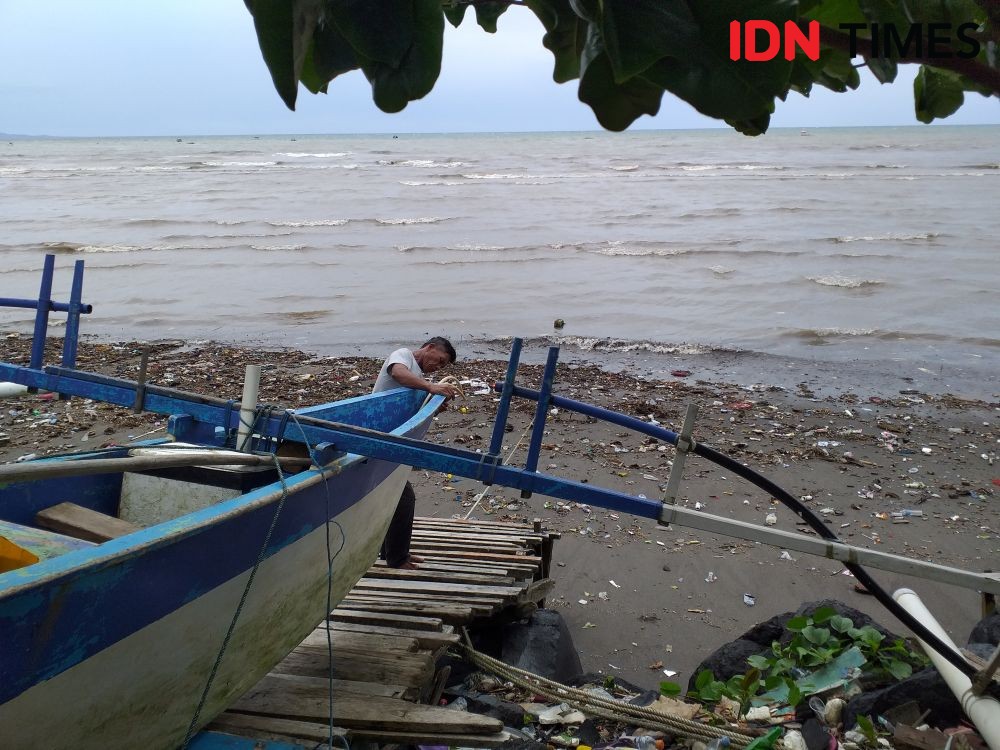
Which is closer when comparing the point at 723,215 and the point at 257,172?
the point at 723,215

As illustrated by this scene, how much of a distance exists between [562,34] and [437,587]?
3676 millimetres

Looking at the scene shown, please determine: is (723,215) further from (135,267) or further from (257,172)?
(257,172)

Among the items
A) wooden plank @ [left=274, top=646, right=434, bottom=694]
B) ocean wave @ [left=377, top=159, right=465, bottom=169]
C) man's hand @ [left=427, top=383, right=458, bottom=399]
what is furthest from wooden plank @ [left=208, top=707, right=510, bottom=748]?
ocean wave @ [left=377, top=159, right=465, bottom=169]

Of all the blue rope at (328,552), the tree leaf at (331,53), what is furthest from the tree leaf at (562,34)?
the blue rope at (328,552)

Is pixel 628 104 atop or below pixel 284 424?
atop

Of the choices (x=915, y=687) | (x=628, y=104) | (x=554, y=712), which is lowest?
(x=554, y=712)

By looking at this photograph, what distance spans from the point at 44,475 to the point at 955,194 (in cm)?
3245

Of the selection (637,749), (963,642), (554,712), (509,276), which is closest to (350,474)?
(554,712)

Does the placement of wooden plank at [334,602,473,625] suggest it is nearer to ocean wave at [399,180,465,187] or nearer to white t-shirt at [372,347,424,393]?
white t-shirt at [372,347,424,393]

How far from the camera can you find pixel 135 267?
1723cm

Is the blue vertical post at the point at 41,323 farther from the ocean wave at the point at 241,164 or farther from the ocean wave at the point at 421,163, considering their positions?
the ocean wave at the point at 241,164

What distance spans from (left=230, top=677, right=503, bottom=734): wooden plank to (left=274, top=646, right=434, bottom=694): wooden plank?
0.46 feet

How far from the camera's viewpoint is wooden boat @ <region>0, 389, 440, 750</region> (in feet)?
7.83

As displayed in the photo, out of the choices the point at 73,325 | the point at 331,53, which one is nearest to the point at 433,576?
the point at 73,325
